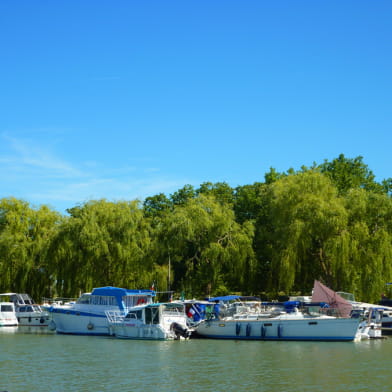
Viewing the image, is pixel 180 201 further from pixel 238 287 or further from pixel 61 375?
pixel 61 375

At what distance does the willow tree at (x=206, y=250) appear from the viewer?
55.5 m

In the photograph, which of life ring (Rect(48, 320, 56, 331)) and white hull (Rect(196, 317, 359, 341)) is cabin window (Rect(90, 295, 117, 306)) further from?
white hull (Rect(196, 317, 359, 341))

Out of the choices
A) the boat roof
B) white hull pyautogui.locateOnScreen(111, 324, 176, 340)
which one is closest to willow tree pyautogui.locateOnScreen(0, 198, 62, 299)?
the boat roof

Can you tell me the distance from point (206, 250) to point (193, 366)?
2564cm

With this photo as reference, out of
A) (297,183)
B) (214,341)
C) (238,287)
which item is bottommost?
(214,341)

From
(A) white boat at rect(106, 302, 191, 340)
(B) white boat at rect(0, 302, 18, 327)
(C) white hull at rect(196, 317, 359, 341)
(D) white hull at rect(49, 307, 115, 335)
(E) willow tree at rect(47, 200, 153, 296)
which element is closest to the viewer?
(C) white hull at rect(196, 317, 359, 341)

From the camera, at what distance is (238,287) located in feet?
192

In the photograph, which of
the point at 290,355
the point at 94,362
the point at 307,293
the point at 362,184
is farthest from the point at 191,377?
the point at 362,184

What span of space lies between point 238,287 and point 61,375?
109 feet

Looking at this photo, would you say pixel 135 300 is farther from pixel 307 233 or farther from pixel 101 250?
pixel 307 233

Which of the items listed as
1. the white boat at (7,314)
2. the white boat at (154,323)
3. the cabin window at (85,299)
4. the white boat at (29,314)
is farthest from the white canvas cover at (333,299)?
the white boat at (7,314)

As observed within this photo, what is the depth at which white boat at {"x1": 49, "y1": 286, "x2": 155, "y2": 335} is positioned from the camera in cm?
4753

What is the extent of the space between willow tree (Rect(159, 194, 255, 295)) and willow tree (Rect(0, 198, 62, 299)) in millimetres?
13192

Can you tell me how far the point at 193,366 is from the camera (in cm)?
2970
